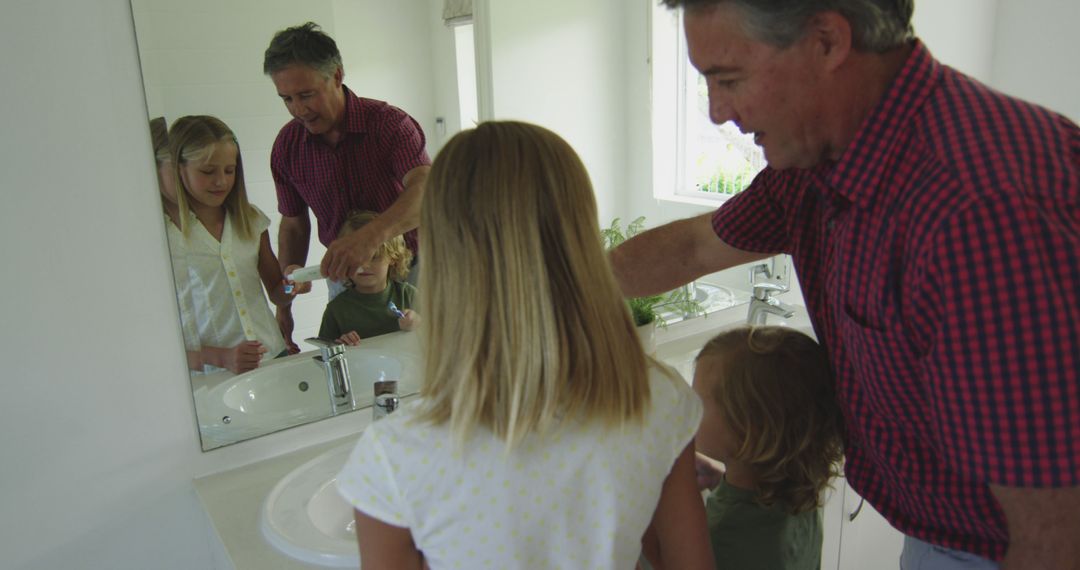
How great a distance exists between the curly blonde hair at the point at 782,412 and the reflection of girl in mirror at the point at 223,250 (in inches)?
30.1

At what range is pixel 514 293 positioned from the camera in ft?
2.39

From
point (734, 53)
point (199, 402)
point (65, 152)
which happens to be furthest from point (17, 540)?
point (734, 53)

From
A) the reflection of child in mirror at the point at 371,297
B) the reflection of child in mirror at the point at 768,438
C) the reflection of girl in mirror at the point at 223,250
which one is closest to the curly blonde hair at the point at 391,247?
the reflection of child in mirror at the point at 371,297

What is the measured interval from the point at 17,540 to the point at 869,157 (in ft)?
4.19

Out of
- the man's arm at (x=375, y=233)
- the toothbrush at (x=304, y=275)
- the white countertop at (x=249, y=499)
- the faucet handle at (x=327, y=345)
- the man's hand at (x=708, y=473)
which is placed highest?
the man's arm at (x=375, y=233)

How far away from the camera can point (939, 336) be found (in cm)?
69

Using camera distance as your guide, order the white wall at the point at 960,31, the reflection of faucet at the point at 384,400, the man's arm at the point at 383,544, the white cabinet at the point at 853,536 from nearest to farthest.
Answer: the man's arm at the point at 383,544, the reflection of faucet at the point at 384,400, the white cabinet at the point at 853,536, the white wall at the point at 960,31

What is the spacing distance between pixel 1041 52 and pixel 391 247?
190 centimetres

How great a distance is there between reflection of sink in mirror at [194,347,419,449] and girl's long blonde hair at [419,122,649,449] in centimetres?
64

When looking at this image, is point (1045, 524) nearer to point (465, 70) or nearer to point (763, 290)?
point (763, 290)

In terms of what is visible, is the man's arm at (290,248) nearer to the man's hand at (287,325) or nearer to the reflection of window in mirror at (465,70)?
the man's hand at (287,325)

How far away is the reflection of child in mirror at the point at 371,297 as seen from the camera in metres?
1.36

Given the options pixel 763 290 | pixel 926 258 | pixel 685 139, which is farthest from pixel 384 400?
pixel 685 139

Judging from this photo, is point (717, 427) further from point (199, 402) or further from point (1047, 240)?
point (199, 402)
